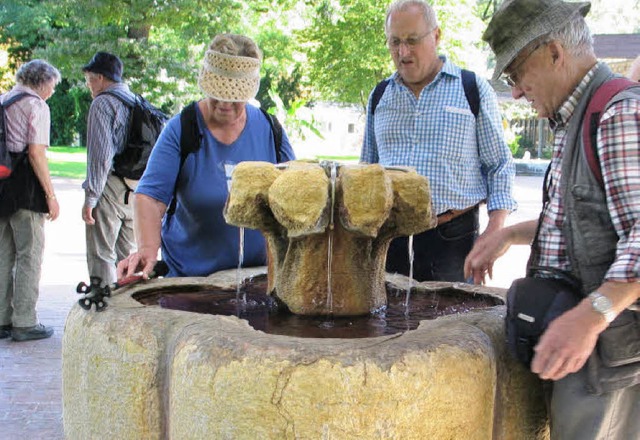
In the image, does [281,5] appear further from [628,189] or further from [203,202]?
[628,189]

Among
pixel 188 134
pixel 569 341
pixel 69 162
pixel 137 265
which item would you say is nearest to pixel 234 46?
pixel 188 134

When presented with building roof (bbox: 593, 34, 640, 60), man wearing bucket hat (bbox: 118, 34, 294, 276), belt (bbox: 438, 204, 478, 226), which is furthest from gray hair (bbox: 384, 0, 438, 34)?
building roof (bbox: 593, 34, 640, 60)

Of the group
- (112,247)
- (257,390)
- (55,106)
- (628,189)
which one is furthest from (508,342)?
(55,106)

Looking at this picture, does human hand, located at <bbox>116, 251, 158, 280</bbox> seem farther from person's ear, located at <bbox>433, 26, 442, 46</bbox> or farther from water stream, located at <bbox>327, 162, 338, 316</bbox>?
person's ear, located at <bbox>433, 26, 442, 46</bbox>

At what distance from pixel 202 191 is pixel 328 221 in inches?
41.5

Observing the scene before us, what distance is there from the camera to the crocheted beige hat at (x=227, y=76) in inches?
136

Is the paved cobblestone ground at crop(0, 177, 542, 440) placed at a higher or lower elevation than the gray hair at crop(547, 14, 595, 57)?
lower

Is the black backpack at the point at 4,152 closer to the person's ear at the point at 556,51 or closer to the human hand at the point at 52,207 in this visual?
the human hand at the point at 52,207

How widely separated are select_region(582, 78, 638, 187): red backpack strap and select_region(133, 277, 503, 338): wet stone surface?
96 centimetres

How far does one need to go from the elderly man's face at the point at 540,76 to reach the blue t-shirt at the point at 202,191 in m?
1.64

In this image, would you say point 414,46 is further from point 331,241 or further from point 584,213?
point 584,213

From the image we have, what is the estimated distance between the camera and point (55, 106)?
33969 mm

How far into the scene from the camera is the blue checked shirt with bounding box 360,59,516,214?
154 inches

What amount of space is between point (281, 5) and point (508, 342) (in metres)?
16.2
